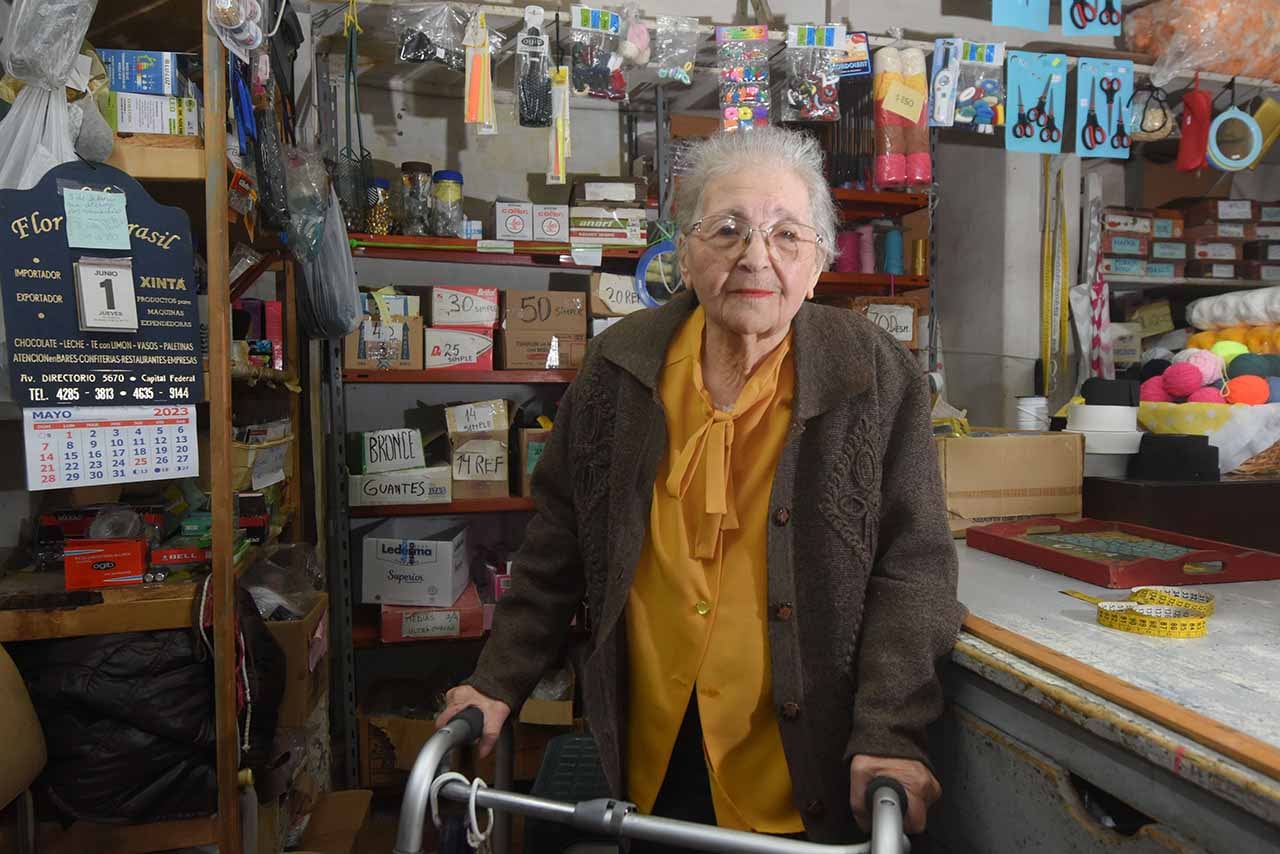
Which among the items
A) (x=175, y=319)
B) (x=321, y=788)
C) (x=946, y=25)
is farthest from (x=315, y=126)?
(x=946, y=25)

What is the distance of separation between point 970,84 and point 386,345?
2239mm

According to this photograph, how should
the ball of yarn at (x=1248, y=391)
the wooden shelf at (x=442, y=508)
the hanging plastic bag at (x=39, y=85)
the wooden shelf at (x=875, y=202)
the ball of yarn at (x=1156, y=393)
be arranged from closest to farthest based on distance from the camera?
the hanging plastic bag at (x=39, y=85)
the ball of yarn at (x=1248, y=391)
the ball of yarn at (x=1156, y=393)
the wooden shelf at (x=442, y=508)
the wooden shelf at (x=875, y=202)

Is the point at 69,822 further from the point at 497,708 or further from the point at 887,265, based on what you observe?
the point at 887,265

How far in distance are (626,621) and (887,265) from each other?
7.90 ft

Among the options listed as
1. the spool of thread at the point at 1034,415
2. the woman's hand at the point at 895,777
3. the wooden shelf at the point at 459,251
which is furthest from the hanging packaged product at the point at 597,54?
the woman's hand at the point at 895,777

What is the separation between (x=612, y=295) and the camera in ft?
9.98

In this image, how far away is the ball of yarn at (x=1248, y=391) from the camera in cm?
203

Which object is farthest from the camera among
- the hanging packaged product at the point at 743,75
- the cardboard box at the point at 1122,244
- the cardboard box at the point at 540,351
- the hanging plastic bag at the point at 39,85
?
the cardboard box at the point at 1122,244

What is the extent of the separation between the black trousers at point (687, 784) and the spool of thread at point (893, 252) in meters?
2.43

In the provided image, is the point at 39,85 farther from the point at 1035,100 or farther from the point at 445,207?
the point at 1035,100

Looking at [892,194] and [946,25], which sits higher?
[946,25]

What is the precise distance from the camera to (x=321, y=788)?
8.11ft

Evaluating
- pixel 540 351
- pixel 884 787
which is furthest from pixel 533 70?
pixel 884 787

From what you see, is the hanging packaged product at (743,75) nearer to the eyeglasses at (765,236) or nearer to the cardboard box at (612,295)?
the cardboard box at (612,295)
